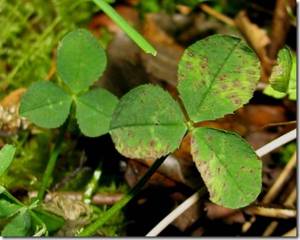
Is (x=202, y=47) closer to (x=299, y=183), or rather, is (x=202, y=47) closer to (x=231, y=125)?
(x=299, y=183)

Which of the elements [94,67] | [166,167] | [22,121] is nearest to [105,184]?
[166,167]

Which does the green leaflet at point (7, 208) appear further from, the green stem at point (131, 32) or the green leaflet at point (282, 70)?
the green leaflet at point (282, 70)

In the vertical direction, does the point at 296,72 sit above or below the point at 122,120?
below

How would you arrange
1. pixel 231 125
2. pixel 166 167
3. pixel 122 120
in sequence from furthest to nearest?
1. pixel 231 125
2. pixel 166 167
3. pixel 122 120

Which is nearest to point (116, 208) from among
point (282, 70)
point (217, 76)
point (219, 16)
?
point (217, 76)

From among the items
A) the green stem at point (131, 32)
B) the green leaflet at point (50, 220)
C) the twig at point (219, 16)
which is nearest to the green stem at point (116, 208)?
the green leaflet at point (50, 220)

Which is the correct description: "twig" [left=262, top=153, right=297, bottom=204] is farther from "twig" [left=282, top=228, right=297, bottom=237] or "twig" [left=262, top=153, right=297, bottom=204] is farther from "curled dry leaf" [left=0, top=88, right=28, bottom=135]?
"curled dry leaf" [left=0, top=88, right=28, bottom=135]

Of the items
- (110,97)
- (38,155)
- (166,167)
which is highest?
(110,97)
